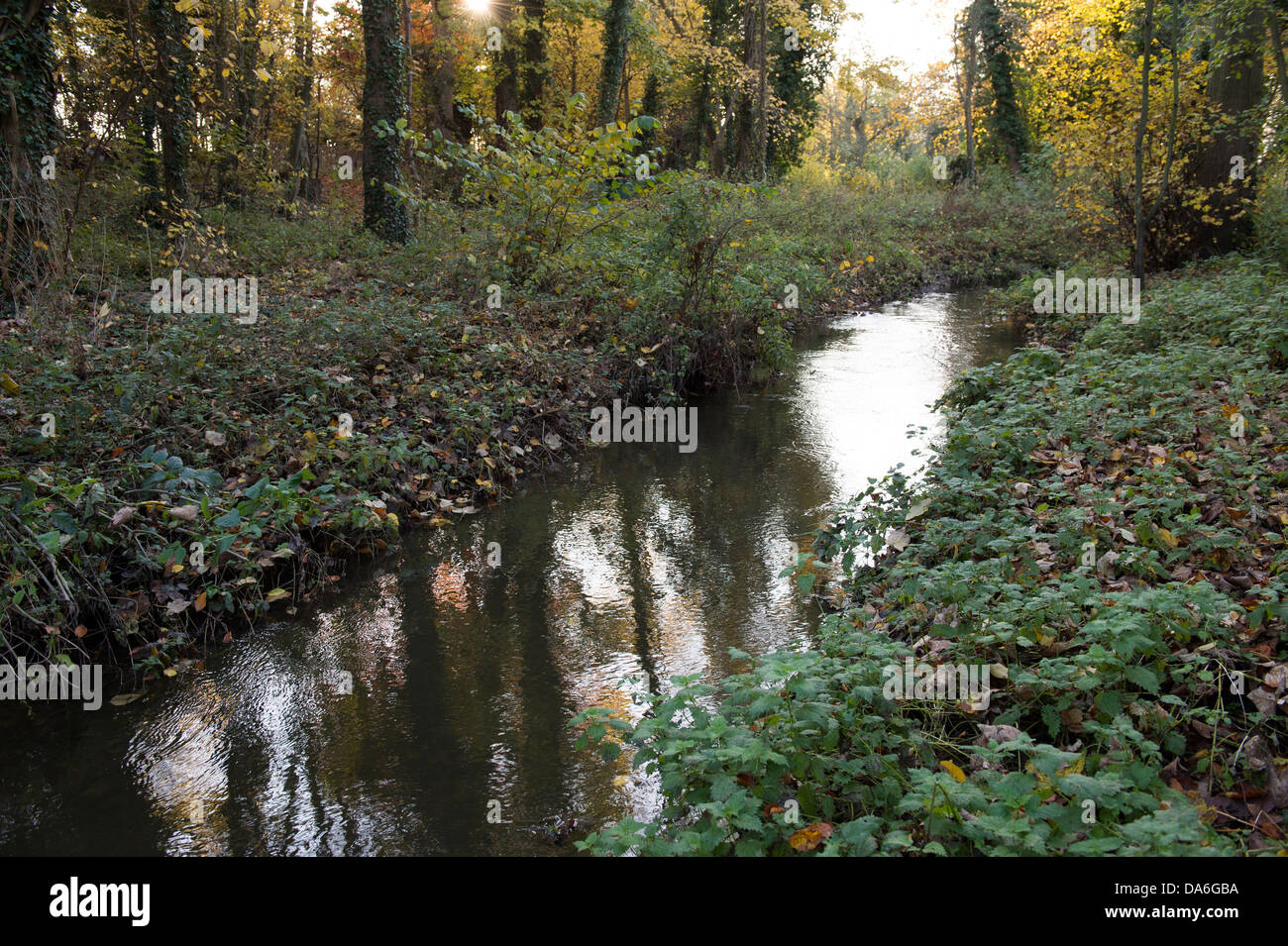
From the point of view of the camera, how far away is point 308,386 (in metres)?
7.28

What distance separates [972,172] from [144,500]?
99.7 feet

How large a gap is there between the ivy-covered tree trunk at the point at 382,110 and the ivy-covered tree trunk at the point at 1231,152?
11888 mm

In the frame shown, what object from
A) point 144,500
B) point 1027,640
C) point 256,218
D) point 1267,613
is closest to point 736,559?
point 1027,640

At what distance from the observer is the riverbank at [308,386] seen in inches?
201

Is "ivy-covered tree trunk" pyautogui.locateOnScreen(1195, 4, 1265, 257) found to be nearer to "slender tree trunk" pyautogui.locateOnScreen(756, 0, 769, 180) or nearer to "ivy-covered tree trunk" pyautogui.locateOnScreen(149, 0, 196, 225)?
"slender tree trunk" pyautogui.locateOnScreen(756, 0, 769, 180)

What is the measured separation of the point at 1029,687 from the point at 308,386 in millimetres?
6156

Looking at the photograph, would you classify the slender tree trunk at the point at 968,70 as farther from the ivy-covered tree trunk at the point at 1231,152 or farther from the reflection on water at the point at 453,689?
the reflection on water at the point at 453,689

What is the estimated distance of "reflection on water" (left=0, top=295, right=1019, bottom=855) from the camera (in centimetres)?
355

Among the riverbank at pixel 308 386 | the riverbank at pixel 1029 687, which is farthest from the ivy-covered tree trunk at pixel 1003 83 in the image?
the riverbank at pixel 1029 687

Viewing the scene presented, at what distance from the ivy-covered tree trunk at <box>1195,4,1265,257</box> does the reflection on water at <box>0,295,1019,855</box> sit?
29.1 ft

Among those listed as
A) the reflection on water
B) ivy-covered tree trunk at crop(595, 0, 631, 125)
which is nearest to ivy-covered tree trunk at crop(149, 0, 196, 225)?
ivy-covered tree trunk at crop(595, 0, 631, 125)

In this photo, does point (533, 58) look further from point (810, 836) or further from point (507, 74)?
point (810, 836)

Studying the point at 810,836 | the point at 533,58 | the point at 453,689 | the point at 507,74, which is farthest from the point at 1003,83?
the point at 810,836

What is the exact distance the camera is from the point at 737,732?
307 centimetres
